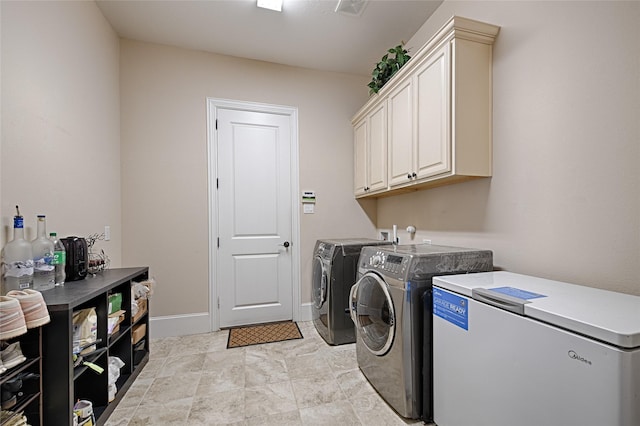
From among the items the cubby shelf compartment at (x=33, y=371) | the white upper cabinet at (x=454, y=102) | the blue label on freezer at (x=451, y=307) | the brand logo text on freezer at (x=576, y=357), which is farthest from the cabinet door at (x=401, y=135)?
the cubby shelf compartment at (x=33, y=371)

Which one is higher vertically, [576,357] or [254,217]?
[254,217]

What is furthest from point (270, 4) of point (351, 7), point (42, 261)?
point (42, 261)

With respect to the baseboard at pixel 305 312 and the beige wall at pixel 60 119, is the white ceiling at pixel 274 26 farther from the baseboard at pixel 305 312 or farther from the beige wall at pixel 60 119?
the baseboard at pixel 305 312

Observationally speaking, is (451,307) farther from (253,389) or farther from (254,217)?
Answer: (254,217)

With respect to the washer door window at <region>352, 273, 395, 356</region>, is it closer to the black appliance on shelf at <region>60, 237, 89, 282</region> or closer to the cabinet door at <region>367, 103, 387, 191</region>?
the cabinet door at <region>367, 103, 387, 191</region>

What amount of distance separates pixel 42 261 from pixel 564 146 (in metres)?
2.70

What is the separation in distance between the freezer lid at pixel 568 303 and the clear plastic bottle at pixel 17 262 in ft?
6.59

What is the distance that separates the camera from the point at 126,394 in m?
1.76

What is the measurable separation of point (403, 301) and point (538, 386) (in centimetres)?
64

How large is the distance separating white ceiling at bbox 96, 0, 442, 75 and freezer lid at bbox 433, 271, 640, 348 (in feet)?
7.23

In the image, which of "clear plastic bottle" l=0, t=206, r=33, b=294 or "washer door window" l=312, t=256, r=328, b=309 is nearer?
"clear plastic bottle" l=0, t=206, r=33, b=294

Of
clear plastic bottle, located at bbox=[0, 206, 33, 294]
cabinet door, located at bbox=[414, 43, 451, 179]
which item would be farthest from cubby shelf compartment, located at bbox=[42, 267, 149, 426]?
cabinet door, located at bbox=[414, 43, 451, 179]

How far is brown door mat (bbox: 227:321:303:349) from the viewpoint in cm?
252

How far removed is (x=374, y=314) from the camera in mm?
1795
